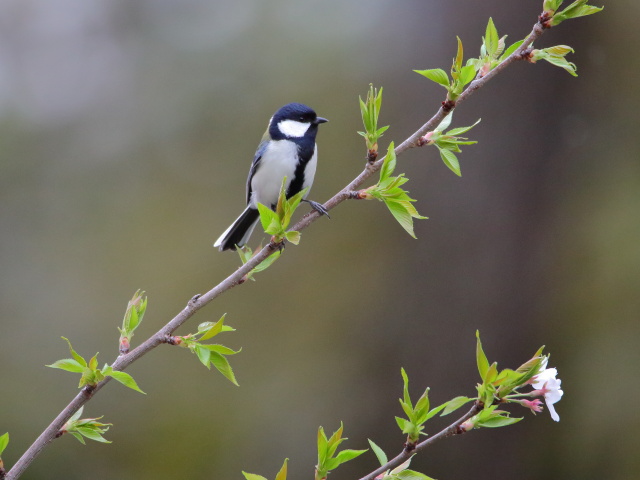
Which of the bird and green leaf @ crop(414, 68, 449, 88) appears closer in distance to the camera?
green leaf @ crop(414, 68, 449, 88)

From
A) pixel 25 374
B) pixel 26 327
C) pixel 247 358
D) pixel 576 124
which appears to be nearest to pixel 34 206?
pixel 26 327

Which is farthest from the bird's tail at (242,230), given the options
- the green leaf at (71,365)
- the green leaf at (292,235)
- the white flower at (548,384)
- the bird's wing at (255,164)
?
the white flower at (548,384)

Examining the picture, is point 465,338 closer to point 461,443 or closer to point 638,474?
point 461,443

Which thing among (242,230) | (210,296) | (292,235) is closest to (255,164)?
(242,230)

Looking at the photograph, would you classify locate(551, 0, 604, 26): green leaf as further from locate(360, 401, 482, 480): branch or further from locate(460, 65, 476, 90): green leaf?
locate(360, 401, 482, 480): branch

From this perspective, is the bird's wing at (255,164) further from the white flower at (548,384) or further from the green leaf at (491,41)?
the white flower at (548,384)

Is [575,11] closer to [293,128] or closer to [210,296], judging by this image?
[210,296]

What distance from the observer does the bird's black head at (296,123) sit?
129 inches

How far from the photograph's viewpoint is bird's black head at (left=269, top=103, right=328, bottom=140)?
10.8 feet

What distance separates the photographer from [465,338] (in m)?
4.89

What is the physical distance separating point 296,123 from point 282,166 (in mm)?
296

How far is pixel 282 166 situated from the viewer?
3162mm

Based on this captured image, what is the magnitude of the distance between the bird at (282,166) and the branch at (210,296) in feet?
4.76

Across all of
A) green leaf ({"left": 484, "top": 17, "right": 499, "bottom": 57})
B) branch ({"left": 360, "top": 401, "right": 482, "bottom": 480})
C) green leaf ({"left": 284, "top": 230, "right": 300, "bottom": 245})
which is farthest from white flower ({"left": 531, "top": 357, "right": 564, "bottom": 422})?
green leaf ({"left": 484, "top": 17, "right": 499, "bottom": 57})
